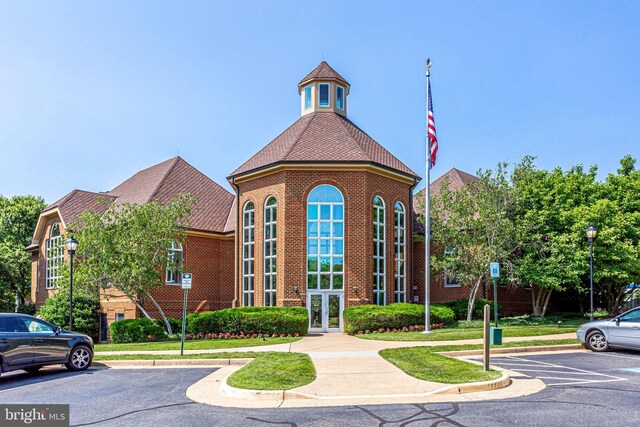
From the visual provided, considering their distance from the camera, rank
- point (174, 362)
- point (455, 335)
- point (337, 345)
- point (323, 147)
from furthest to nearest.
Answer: point (323, 147)
point (455, 335)
point (337, 345)
point (174, 362)

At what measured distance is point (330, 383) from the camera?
11.1 meters

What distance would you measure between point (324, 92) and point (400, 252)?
9.60 m

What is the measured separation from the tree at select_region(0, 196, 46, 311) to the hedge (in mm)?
28041

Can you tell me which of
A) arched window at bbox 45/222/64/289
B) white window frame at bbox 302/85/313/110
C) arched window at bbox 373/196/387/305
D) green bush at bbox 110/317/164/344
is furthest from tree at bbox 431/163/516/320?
arched window at bbox 45/222/64/289

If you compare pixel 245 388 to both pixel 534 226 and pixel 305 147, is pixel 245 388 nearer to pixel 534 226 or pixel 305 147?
pixel 305 147

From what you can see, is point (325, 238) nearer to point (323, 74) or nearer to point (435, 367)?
point (323, 74)

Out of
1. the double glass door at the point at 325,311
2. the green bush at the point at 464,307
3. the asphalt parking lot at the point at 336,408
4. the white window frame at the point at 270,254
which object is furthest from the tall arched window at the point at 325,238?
the asphalt parking lot at the point at 336,408

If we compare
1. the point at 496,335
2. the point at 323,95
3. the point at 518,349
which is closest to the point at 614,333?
the point at 518,349

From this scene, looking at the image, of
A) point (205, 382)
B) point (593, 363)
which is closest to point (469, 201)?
point (593, 363)

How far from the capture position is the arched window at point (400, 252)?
28.1 m

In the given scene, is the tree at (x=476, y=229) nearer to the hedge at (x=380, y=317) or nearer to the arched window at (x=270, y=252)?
the hedge at (x=380, y=317)

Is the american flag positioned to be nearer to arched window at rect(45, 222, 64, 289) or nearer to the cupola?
the cupola

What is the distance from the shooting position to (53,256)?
3350 cm

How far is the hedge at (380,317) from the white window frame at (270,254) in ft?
12.5
